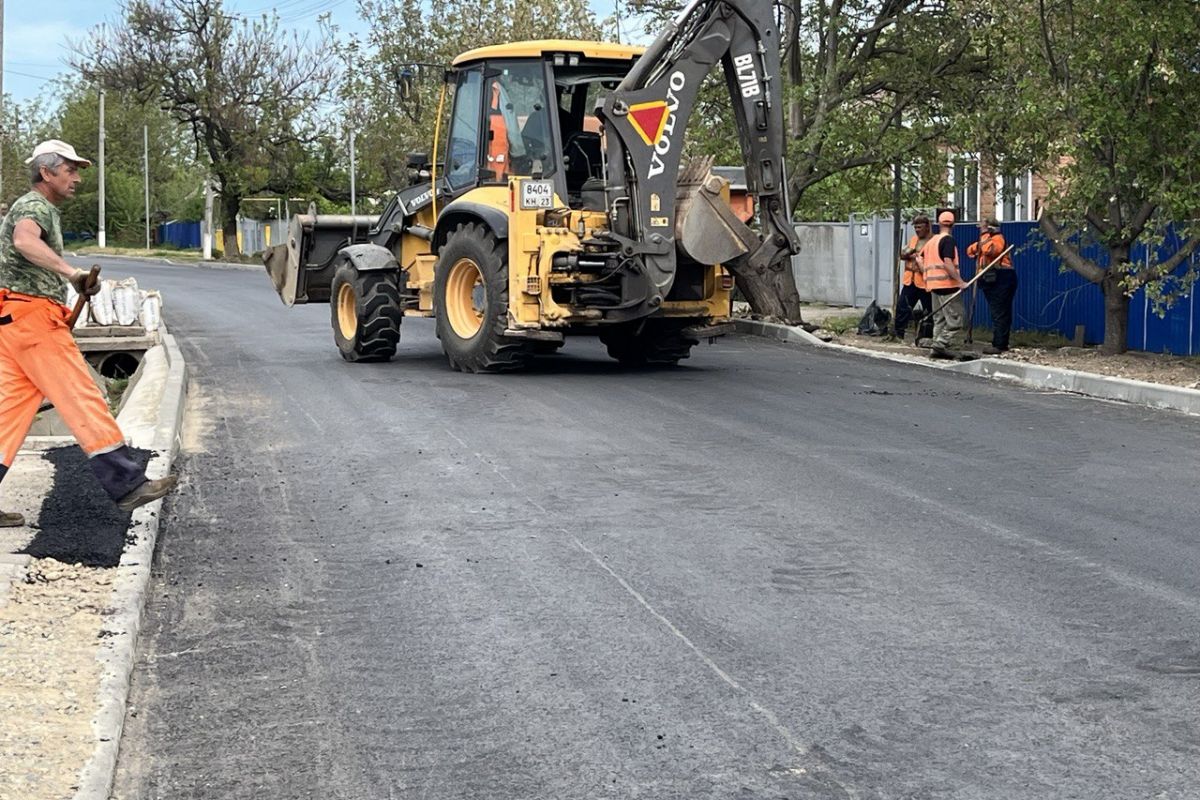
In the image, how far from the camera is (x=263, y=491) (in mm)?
9484

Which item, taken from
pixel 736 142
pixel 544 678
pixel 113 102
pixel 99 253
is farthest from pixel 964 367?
pixel 113 102

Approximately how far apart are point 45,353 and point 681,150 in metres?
8.58

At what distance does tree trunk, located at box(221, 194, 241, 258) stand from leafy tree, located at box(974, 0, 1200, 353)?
44.7 m

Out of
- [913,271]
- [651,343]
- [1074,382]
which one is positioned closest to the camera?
[1074,382]

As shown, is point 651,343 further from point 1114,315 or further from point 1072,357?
point 1114,315

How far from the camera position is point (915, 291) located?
20750 mm

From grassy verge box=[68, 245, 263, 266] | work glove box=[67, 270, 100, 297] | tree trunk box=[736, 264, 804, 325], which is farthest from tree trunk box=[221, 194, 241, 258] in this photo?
work glove box=[67, 270, 100, 297]

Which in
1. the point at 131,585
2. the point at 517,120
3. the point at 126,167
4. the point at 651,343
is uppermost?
the point at 126,167

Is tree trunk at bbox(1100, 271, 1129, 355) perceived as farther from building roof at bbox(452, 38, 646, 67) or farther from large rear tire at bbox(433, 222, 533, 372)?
large rear tire at bbox(433, 222, 533, 372)

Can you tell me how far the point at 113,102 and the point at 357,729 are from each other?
82507mm

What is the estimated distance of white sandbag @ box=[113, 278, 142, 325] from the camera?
18.9 metres

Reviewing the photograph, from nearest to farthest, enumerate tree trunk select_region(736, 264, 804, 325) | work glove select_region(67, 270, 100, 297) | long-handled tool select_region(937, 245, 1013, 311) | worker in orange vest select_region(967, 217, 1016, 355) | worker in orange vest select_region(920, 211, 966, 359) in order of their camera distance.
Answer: work glove select_region(67, 270, 100, 297) < long-handled tool select_region(937, 245, 1013, 311) < worker in orange vest select_region(920, 211, 966, 359) < worker in orange vest select_region(967, 217, 1016, 355) < tree trunk select_region(736, 264, 804, 325)

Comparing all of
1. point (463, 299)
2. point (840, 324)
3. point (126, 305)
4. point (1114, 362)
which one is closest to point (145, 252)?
point (840, 324)

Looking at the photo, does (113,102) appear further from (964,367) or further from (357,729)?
(357,729)
